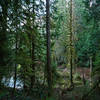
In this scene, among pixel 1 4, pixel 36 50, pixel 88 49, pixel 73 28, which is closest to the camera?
pixel 1 4

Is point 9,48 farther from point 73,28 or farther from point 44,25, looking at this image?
point 73,28

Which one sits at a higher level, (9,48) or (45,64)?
(9,48)

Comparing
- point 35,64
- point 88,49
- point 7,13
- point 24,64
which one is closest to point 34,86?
point 35,64

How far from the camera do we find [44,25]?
26.5 ft

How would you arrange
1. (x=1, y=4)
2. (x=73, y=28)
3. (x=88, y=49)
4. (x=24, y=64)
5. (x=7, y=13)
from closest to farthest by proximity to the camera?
(x=1, y=4)
(x=7, y=13)
(x=24, y=64)
(x=73, y=28)
(x=88, y=49)

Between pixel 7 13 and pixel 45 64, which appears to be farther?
pixel 45 64

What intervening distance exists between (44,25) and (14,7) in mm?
3653

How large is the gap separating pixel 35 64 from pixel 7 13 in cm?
418

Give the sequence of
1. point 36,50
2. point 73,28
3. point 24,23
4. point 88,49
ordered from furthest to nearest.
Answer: point 88,49 < point 73,28 < point 36,50 < point 24,23

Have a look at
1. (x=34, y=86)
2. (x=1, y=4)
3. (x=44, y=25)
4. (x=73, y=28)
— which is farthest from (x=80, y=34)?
(x=1, y=4)

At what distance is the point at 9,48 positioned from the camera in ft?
18.2

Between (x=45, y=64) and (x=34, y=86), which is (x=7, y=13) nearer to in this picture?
(x=45, y=64)

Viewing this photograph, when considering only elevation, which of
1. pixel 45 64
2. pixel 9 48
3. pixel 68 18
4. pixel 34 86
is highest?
pixel 68 18

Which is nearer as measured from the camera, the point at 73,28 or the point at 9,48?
the point at 9,48
